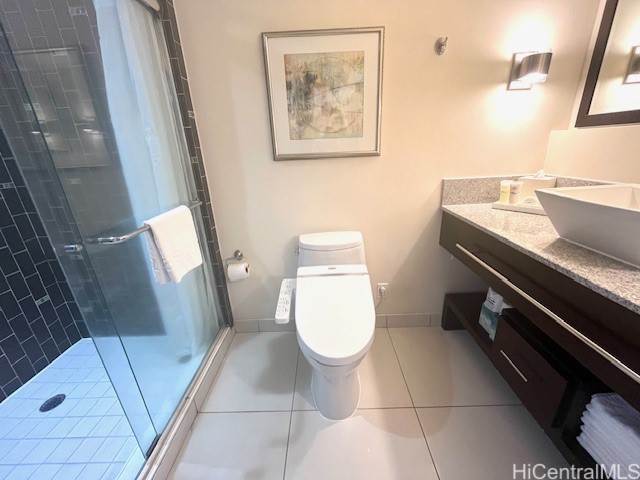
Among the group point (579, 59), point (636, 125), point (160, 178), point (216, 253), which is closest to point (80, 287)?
point (160, 178)

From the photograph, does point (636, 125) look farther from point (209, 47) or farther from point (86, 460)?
point (86, 460)

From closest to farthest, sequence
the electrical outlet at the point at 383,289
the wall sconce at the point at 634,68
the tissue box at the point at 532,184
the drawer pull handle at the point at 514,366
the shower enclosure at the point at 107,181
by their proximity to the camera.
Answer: the shower enclosure at the point at 107,181, the drawer pull handle at the point at 514,366, the wall sconce at the point at 634,68, the tissue box at the point at 532,184, the electrical outlet at the point at 383,289


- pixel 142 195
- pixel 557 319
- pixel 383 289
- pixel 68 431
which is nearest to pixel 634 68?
pixel 557 319

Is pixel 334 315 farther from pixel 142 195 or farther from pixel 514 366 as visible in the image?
pixel 142 195

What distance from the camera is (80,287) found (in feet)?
2.60

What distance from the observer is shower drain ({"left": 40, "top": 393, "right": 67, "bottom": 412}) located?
1270 mm

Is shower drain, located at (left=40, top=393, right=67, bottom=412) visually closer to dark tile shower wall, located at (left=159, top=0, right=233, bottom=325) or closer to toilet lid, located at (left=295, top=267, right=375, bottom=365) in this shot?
dark tile shower wall, located at (left=159, top=0, right=233, bottom=325)

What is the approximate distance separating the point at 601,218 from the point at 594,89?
959 mm

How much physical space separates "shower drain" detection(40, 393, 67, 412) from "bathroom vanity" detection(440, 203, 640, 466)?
82.0 inches

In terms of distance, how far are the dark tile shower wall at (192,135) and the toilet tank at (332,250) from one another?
0.53 metres

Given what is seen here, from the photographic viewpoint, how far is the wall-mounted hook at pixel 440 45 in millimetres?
1215

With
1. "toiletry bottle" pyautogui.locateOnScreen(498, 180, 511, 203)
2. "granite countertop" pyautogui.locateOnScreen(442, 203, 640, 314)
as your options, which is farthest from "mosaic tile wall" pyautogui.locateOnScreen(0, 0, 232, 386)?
Result: "toiletry bottle" pyautogui.locateOnScreen(498, 180, 511, 203)

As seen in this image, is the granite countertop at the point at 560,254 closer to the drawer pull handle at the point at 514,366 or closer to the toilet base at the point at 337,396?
the drawer pull handle at the point at 514,366

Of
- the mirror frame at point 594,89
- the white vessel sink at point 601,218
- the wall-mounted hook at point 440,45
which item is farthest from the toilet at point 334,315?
the mirror frame at point 594,89
